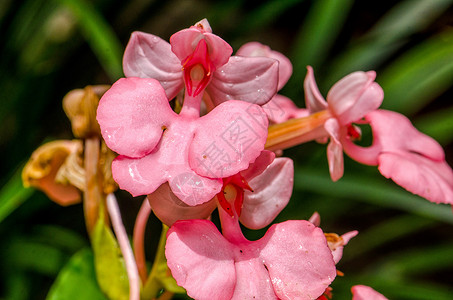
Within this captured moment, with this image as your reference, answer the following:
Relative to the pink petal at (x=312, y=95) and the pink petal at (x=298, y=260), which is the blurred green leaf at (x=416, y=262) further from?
the pink petal at (x=298, y=260)

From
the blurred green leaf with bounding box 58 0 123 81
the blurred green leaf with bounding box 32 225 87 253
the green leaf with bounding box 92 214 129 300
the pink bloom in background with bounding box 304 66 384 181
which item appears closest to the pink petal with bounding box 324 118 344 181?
the pink bloom in background with bounding box 304 66 384 181

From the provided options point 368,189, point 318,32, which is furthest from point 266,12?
A: point 368,189

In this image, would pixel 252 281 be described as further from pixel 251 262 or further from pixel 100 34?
pixel 100 34

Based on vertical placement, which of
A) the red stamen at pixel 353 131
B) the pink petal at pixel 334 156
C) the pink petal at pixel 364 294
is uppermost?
the pink petal at pixel 334 156

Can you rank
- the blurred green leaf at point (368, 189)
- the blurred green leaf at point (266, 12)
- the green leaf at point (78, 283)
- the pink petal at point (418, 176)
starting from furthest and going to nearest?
the blurred green leaf at point (266, 12) → the blurred green leaf at point (368, 189) → the green leaf at point (78, 283) → the pink petal at point (418, 176)

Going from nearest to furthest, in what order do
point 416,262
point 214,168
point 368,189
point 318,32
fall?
point 214,168 < point 368,189 < point 318,32 < point 416,262

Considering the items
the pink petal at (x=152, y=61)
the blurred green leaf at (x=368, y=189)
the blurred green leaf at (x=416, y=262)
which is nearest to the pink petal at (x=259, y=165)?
the pink petal at (x=152, y=61)

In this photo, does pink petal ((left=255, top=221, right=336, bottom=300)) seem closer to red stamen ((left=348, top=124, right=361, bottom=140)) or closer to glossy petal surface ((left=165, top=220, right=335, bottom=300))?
glossy petal surface ((left=165, top=220, right=335, bottom=300))

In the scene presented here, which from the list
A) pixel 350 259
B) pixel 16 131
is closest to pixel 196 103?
pixel 16 131
